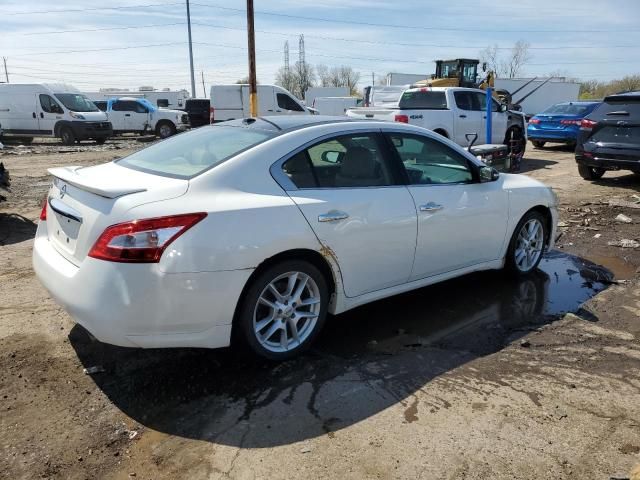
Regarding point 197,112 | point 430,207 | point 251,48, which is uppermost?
point 251,48

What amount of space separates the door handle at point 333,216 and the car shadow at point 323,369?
93 cm

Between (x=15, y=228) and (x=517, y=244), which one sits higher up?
(x=517, y=244)

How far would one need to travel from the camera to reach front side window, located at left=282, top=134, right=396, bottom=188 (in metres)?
3.64

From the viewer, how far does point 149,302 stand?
2961 mm

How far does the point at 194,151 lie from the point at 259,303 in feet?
3.85

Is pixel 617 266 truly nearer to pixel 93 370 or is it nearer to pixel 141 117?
pixel 93 370

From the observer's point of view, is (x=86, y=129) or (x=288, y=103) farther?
(x=86, y=129)

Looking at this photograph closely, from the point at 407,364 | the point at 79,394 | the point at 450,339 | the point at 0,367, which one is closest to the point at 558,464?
the point at 407,364

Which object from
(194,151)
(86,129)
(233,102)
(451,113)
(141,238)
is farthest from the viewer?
(86,129)

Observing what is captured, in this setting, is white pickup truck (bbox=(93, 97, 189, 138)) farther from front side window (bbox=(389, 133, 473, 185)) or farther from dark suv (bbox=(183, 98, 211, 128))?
front side window (bbox=(389, 133, 473, 185))

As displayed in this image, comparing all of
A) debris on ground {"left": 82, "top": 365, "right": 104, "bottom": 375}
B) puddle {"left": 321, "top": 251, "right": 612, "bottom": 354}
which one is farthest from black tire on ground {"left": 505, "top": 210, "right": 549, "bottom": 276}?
debris on ground {"left": 82, "top": 365, "right": 104, "bottom": 375}

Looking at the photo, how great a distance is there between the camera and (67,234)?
337 cm

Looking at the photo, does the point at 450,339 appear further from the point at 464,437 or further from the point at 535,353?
the point at 464,437

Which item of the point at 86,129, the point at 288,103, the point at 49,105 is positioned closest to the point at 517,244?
the point at 288,103
